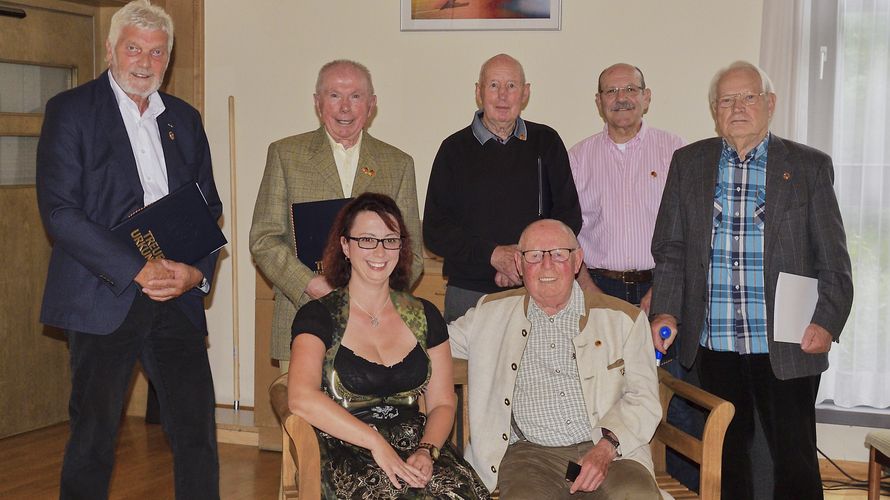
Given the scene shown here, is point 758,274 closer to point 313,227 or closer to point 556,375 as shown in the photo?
point 556,375

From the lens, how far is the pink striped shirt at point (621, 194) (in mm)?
3926

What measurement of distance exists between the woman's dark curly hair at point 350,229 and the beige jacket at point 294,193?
0.28m

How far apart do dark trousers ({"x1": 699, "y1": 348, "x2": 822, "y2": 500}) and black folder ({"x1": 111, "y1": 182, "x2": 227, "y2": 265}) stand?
1709mm

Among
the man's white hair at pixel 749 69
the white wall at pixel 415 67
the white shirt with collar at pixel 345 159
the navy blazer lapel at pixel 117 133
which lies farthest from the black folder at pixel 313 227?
the white wall at pixel 415 67

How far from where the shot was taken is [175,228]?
121 inches

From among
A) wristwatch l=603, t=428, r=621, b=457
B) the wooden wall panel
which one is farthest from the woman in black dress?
the wooden wall panel

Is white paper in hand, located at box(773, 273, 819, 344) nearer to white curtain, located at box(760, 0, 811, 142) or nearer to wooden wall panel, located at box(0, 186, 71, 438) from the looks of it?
white curtain, located at box(760, 0, 811, 142)

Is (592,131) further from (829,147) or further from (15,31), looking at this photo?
(15,31)

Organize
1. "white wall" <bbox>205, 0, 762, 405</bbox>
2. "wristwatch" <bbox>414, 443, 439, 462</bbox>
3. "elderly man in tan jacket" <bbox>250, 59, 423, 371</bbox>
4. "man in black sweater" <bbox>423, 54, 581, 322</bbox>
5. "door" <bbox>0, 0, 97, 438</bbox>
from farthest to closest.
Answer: "door" <bbox>0, 0, 97, 438</bbox> → "white wall" <bbox>205, 0, 762, 405</bbox> → "man in black sweater" <bbox>423, 54, 581, 322</bbox> → "elderly man in tan jacket" <bbox>250, 59, 423, 371</bbox> → "wristwatch" <bbox>414, 443, 439, 462</bbox>

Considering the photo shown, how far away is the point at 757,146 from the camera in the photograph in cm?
333

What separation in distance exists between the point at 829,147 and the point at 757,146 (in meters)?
1.63

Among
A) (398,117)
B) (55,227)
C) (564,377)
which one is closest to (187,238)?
(55,227)

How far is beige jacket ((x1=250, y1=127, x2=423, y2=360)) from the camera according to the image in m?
3.42

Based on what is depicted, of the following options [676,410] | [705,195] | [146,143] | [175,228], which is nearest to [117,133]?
[146,143]
